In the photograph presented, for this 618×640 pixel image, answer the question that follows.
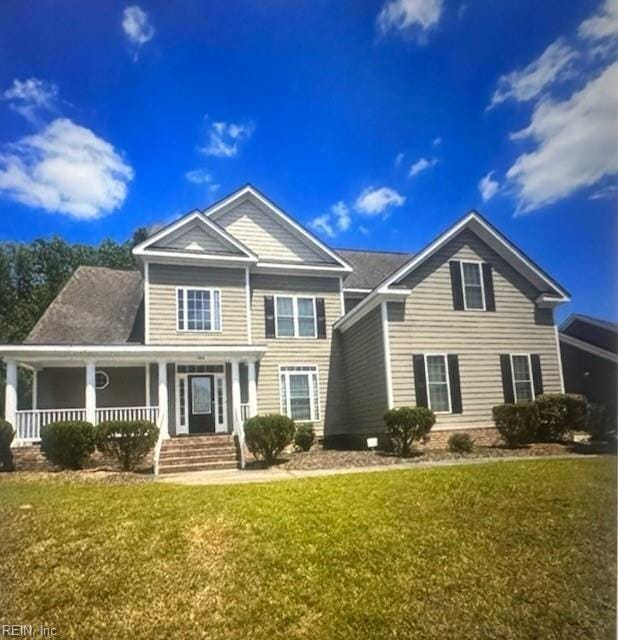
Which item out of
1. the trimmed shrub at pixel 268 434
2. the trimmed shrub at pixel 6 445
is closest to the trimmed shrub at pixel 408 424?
the trimmed shrub at pixel 268 434

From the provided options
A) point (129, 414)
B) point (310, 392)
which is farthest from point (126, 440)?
point (310, 392)

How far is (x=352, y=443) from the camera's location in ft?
42.3

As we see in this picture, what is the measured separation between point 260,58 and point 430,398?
29.2 ft

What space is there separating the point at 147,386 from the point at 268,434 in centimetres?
410

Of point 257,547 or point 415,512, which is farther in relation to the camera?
point 415,512

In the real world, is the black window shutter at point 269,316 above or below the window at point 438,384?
above

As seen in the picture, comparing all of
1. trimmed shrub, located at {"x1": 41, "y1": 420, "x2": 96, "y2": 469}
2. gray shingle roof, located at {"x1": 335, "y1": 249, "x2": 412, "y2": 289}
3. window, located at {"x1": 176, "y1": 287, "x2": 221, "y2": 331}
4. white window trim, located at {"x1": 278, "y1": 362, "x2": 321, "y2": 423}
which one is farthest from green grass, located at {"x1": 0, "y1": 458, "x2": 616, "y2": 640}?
gray shingle roof, located at {"x1": 335, "y1": 249, "x2": 412, "y2": 289}

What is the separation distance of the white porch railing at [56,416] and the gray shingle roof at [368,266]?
6.83m

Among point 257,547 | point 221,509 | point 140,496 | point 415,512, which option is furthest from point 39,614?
point 415,512

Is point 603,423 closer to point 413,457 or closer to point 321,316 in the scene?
point 413,457

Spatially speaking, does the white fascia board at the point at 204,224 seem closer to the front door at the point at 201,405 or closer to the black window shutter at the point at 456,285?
the front door at the point at 201,405

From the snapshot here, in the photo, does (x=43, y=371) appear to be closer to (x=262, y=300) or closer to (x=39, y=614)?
(x=262, y=300)

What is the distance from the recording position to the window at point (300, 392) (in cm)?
1304

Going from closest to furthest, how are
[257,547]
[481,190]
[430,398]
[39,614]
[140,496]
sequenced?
[39,614] → [257,547] → [481,190] → [140,496] → [430,398]
